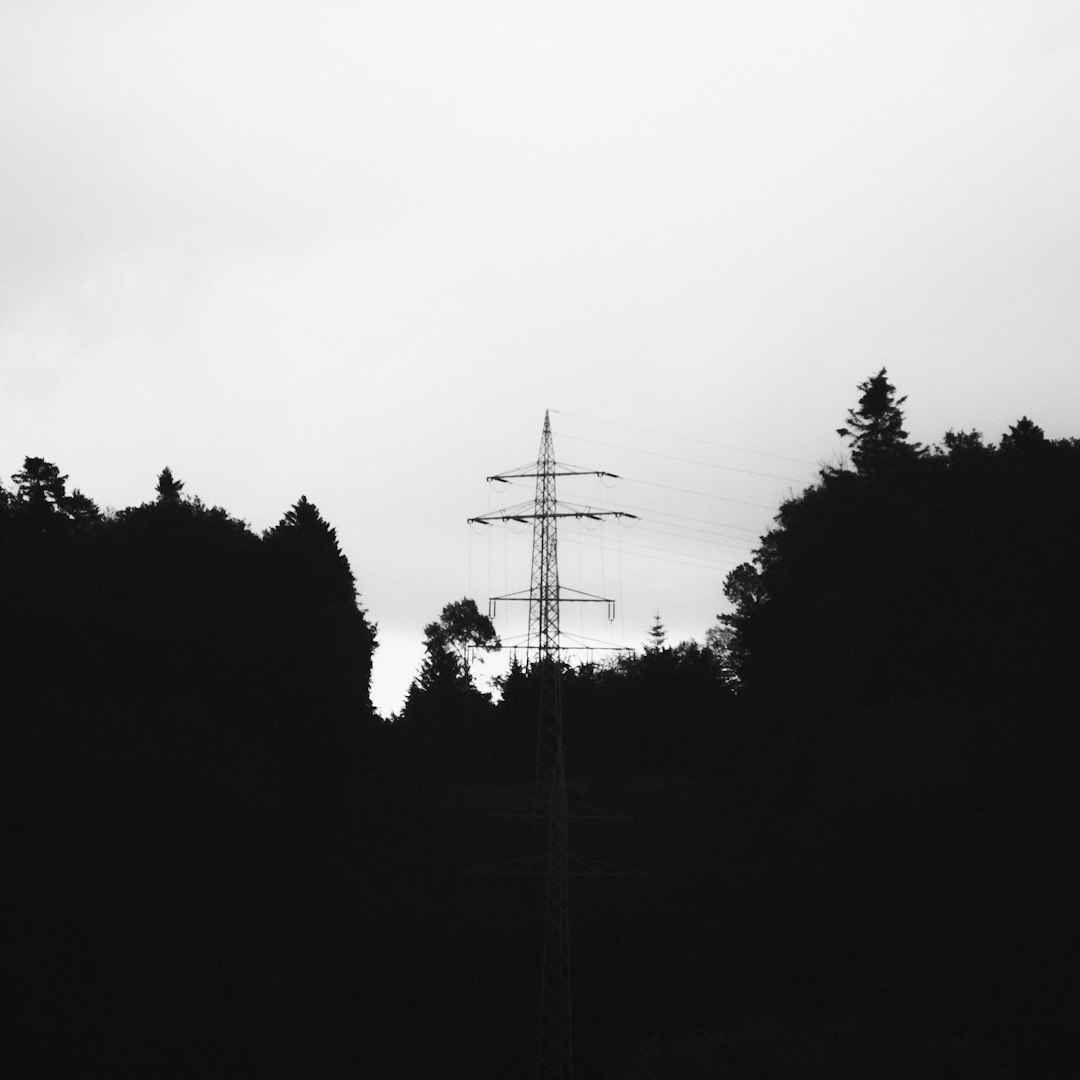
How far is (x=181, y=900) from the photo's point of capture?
126 ft

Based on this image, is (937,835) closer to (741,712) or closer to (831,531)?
(741,712)

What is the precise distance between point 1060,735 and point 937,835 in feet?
16.1

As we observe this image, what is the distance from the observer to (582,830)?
173 feet

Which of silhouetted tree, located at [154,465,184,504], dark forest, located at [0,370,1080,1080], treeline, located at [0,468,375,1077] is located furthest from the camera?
silhouetted tree, located at [154,465,184,504]

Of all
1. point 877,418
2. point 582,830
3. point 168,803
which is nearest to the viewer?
point 168,803

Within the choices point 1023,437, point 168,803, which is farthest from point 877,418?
point 168,803

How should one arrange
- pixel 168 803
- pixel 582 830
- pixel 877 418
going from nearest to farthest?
1. pixel 168 803
2. pixel 582 830
3. pixel 877 418

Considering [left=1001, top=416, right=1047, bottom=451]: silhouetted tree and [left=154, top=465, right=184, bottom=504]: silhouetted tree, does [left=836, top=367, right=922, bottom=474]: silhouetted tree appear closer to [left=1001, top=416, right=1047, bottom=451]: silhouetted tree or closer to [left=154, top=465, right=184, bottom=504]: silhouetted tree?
[left=1001, top=416, right=1047, bottom=451]: silhouetted tree

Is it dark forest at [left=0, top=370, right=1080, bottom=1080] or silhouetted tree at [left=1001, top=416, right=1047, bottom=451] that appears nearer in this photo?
dark forest at [left=0, top=370, right=1080, bottom=1080]

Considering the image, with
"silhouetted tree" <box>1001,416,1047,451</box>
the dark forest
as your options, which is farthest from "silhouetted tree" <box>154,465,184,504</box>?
"silhouetted tree" <box>1001,416,1047,451</box>

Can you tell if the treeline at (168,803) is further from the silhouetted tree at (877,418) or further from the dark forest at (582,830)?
the silhouetted tree at (877,418)

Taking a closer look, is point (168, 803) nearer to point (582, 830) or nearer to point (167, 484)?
point (582, 830)

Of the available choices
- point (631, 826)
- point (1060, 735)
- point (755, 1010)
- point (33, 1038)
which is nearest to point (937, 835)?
point (1060, 735)

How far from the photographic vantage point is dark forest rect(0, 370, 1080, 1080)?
A: 3594 cm
